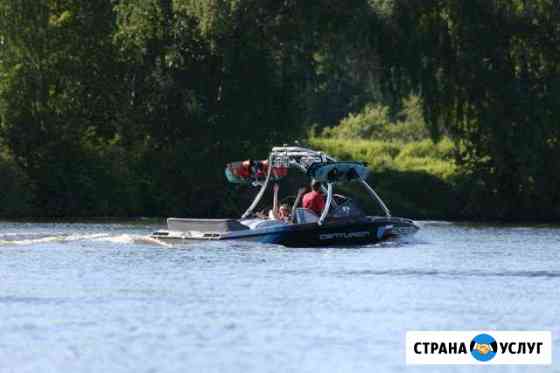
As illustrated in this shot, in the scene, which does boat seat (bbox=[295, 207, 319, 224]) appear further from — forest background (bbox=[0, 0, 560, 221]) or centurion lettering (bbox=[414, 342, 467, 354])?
forest background (bbox=[0, 0, 560, 221])

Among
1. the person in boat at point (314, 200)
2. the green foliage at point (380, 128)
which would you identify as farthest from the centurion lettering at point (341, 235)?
the green foliage at point (380, 128)

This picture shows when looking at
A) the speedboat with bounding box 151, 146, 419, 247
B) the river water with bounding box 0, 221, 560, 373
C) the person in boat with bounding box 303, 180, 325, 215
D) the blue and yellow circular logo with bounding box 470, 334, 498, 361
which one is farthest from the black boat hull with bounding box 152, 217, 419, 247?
the blue and yellow circular logo with bounding box 470, 334, 498, 361

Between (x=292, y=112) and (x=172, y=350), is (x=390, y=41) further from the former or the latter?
(x=172, y=350)

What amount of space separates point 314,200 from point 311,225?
40.9 inches

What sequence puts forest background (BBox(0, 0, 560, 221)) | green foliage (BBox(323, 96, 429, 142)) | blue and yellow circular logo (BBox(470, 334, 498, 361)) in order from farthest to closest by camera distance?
green foliage (BBox(323, 96, 429, 142))
forest background (BBox(0, 0, 560, 221))
blue and yellow circular logo (BBox(470, 334, 498, 361))

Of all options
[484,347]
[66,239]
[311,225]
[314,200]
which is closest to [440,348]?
[484,347]

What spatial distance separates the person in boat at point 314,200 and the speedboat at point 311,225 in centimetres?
19

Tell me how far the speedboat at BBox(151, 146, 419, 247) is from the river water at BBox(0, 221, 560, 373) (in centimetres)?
35

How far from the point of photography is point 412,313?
75.9 feet

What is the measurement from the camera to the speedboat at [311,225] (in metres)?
34.8

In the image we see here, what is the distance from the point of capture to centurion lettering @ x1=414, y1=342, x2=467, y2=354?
1930cm

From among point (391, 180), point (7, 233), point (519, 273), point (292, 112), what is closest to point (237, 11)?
point (292, 112)

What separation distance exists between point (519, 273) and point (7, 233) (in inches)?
599

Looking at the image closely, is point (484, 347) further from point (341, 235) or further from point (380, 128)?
point (380, 128)
